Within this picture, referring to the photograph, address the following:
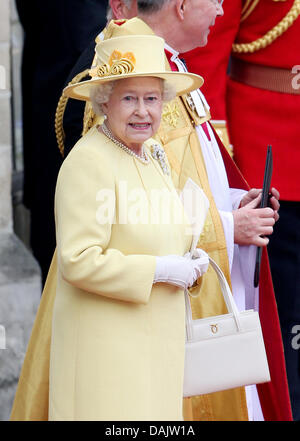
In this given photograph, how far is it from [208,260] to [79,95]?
61cm

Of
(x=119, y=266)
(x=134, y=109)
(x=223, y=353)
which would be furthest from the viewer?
(x=223, y=353)

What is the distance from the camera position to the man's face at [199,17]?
3.41m

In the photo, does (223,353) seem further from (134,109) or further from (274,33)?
(274,33)

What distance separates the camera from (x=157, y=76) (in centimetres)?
301

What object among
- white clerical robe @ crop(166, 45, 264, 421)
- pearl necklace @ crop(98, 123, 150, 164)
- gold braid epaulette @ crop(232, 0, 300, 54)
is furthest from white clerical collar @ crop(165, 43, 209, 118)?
gold braid epaulette @ crop(232, 0, 300, 54)

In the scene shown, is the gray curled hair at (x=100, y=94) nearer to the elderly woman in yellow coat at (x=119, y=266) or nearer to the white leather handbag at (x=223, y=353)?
the elderly woman in yellow coat at (x=119, y=266)

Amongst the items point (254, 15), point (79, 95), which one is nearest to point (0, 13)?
point (254, 15)

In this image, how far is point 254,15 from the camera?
432cm

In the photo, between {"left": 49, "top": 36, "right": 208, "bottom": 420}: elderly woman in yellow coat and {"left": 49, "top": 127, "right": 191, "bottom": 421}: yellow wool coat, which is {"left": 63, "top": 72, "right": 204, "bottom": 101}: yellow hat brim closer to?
{"left": 49, "top": 36, "right": 208, "bottom": 420}: elderly woman in yellow coat

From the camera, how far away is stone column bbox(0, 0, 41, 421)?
14.8 ft

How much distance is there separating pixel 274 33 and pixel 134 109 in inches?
58.6

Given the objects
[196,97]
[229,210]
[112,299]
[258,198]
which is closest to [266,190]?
[258,198]

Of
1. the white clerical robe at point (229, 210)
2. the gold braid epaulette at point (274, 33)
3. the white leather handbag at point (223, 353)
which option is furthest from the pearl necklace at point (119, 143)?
the gold braid epaulette at point (274, 33)

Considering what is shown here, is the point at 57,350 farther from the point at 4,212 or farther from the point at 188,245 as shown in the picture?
the point at 4,212
